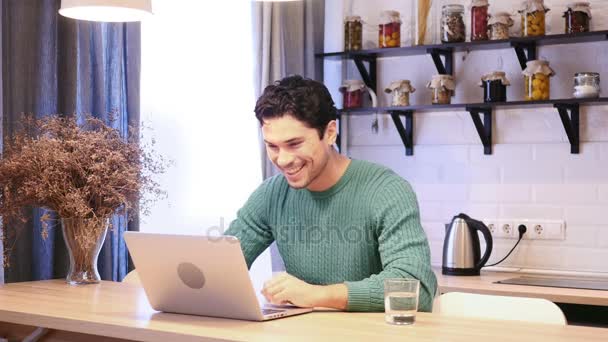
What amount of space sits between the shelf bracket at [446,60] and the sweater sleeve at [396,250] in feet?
5.03

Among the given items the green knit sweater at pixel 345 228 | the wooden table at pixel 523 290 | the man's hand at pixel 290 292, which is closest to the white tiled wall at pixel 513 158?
the wooden table at pixel 523 290

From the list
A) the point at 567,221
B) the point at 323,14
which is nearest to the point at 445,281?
the point at 567,221

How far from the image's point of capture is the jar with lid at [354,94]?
13.0 feet

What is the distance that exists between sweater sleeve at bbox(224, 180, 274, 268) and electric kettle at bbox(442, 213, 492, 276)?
1.16 metres

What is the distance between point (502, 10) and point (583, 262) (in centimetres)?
109

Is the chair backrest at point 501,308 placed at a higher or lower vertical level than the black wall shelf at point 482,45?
lower

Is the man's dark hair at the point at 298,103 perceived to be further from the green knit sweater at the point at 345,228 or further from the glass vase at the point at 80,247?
the glass vase at the point at 80,247

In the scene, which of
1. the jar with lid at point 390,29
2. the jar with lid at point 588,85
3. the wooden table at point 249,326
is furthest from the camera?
the jar with lid at point 390,29

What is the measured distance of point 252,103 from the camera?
12.5 feet

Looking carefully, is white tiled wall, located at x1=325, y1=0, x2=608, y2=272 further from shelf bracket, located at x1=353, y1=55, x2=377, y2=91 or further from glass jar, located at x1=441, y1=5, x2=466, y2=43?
glass jar, located at x1=441, y1=5, x2=466, y2=43

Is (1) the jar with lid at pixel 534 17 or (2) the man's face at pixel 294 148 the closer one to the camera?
(2) the man's face at pixel 294 148

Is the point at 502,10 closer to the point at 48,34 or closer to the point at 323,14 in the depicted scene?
the point at 323,14

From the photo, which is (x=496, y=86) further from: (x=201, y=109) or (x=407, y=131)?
(x=201, y=109)

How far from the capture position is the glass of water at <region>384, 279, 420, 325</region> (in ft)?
5.92
